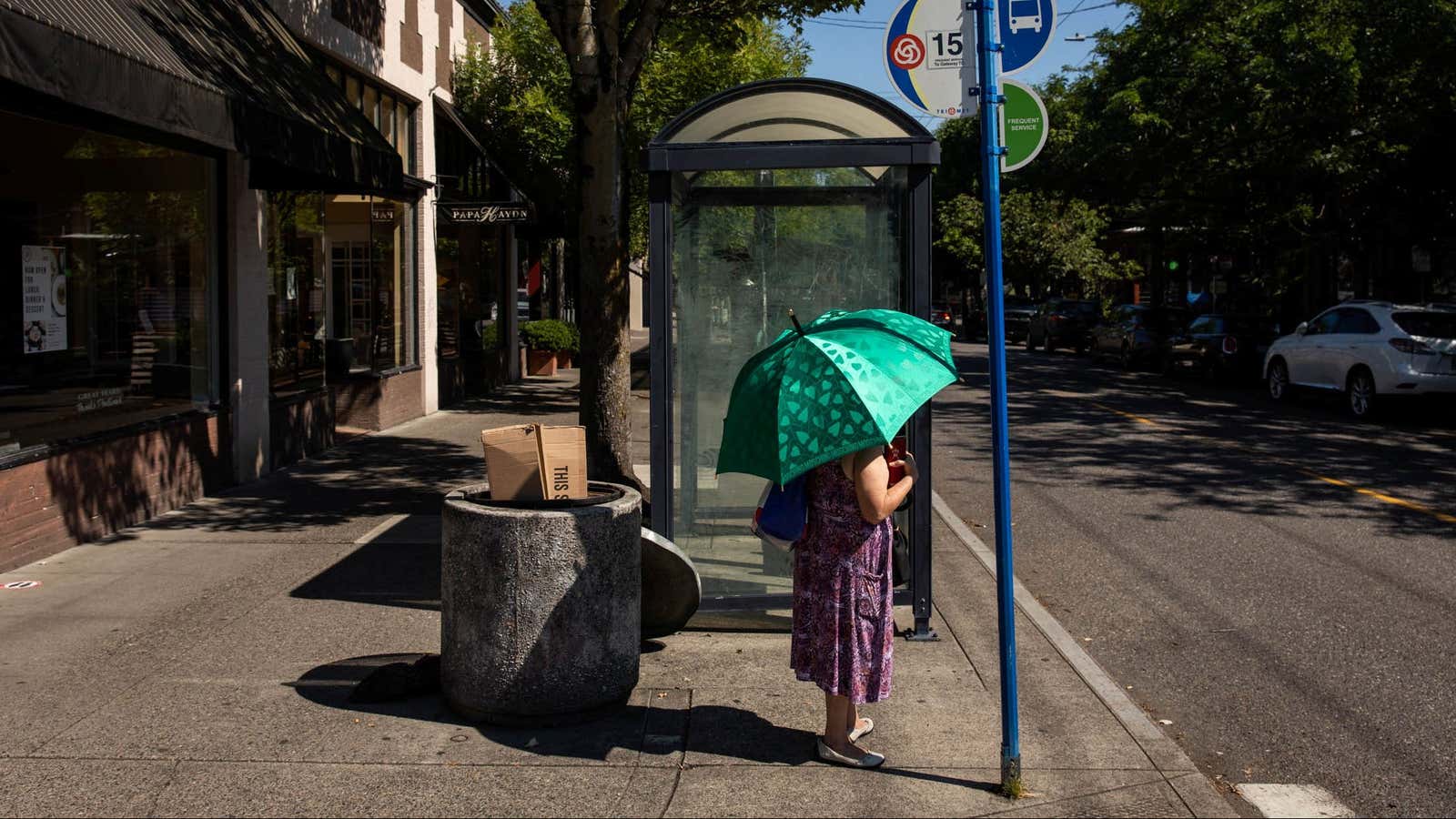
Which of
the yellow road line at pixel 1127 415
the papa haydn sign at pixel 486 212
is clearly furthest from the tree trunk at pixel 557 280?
the yellow road line at pixel 1127 415

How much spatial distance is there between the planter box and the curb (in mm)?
19065

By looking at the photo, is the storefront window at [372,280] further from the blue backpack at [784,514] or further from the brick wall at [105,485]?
the blue backpack at [784,514]

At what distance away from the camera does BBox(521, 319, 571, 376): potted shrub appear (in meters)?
26.5

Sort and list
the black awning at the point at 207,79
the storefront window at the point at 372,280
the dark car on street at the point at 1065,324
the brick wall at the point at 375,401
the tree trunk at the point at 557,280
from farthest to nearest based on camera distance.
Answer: the dark car on street at the point at 1065,324, the tree trunk at the point at 557,280, the storefront window at the point at 372,280, the brick wall at the point at 375,401, the black awning at the point at 207,79

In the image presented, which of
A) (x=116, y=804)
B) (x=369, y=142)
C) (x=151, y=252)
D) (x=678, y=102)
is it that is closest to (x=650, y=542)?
(x=116, y=804)

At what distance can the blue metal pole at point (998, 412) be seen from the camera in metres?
4.64

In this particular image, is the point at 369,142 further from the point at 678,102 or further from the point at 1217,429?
Result: the point at 1217,429

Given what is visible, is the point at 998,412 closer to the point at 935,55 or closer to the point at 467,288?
the point at 935,55

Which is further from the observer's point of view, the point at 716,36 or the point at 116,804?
the point at 716,36

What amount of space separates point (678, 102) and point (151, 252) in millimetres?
10855

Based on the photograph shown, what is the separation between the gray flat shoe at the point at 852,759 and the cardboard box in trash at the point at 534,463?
59.0 inches

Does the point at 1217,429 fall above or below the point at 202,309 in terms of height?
below

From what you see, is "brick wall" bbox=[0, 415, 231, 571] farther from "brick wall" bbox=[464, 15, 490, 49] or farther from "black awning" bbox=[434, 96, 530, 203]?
"brick wall" bbox=[464, 15, 490, 49]

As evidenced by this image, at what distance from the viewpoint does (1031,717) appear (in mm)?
5672
